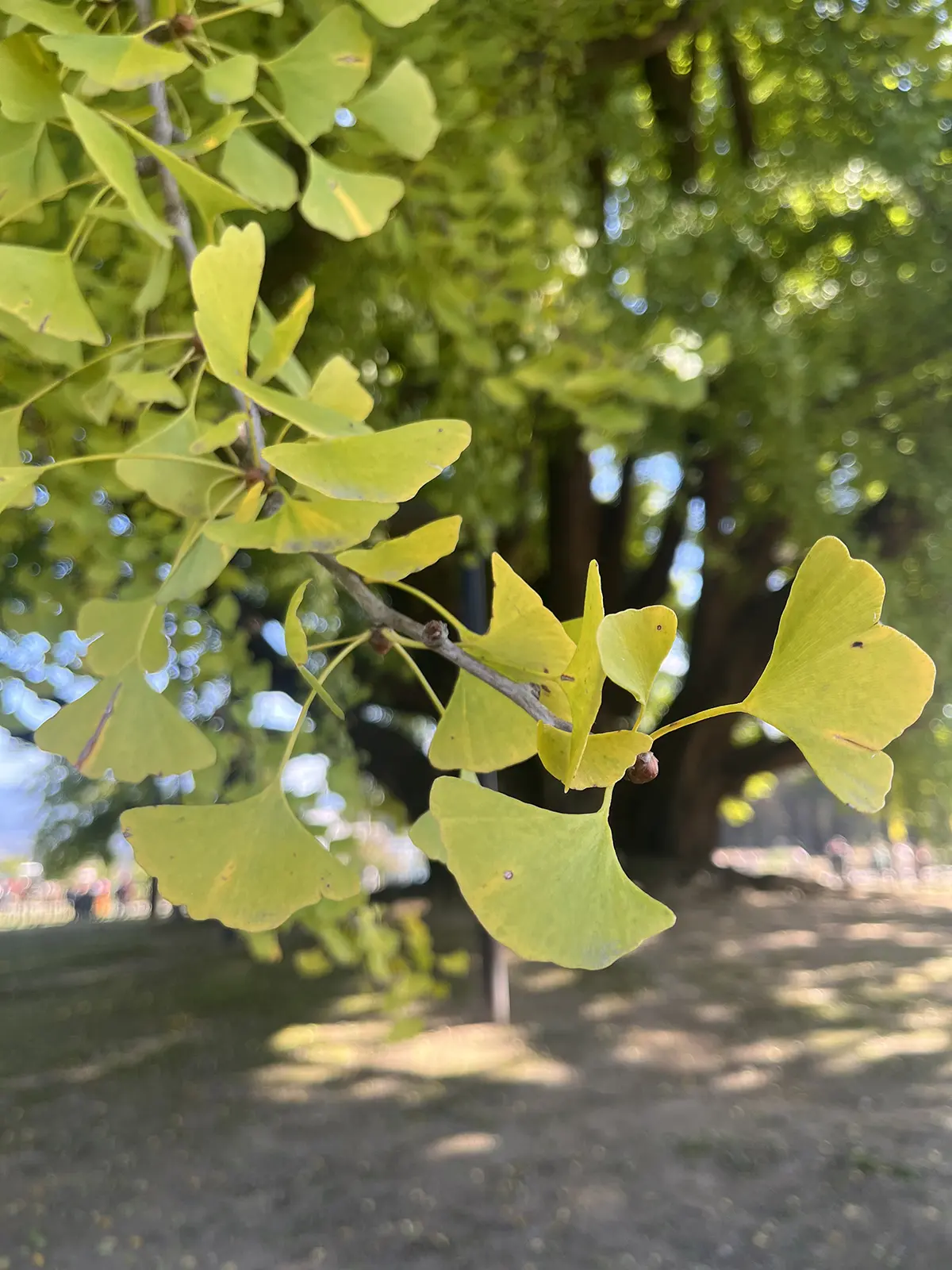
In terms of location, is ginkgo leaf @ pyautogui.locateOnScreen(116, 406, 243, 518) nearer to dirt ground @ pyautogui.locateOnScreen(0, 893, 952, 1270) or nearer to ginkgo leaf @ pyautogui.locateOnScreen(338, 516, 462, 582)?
ginkgo leaf @ pyautogui.locateOnScreen(338, 516, 462, 582)

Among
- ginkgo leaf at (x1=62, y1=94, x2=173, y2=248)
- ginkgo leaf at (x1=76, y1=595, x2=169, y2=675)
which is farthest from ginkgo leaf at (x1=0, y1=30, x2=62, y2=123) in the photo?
ginkgo leaf at (x1=76, y1=595, x2=169, y2=675)

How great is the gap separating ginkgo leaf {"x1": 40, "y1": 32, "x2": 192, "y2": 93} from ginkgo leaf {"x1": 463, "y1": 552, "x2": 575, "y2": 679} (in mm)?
160

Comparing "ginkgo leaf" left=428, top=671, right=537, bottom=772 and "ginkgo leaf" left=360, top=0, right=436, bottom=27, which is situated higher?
"ginkgo leaf" left=360, top=0, right=436, bottom=27

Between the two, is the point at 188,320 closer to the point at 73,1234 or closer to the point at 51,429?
the point at 51,429

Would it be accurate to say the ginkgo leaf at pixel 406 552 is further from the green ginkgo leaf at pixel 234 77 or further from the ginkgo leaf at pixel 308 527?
the green ginkgo leaf at pixel 234 77

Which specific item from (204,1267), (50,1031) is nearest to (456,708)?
(204,1267)

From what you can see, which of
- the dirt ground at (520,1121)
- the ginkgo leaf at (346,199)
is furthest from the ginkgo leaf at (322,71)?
the dirt ground at (520,1121)

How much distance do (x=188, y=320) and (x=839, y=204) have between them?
5.06 feet

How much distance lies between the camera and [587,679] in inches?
6.7

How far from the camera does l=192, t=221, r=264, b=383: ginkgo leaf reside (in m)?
0.19

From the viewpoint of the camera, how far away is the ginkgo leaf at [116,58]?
224 mm

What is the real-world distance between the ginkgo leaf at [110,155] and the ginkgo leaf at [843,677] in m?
0.20

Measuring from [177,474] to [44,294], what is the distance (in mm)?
68

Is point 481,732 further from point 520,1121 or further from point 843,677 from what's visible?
point 520,1121
